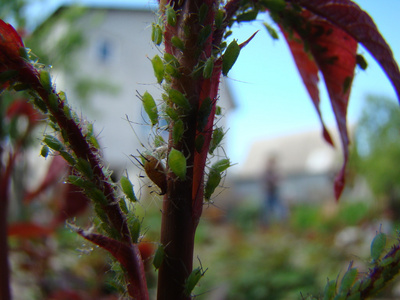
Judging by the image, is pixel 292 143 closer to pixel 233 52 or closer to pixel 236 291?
pixel 236 291

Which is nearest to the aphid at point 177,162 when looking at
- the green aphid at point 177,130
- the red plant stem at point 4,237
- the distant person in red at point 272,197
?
the green aphid at point 177,130

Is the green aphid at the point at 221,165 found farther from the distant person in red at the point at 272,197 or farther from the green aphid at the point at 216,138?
the distant person in red at the point at 272,197

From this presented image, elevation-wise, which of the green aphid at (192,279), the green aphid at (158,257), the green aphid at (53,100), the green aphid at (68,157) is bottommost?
the green aphid at (192,279)

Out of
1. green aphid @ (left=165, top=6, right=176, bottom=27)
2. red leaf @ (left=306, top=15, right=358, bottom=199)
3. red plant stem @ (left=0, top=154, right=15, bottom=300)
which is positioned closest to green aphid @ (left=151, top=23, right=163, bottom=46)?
green aphid @ (left=165, top=6, right=176, bottom=27)

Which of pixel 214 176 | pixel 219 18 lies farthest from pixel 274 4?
pixel 214 176

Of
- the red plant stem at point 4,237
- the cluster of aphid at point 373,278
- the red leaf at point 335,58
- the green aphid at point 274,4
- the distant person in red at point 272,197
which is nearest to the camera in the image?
the cluster of aphid at point 373,278

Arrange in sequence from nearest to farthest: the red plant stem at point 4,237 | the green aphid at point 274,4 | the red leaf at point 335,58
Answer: the green aphid at point 274,4 → the red leaf at point 335,58 → the red plant stem at point 4,237

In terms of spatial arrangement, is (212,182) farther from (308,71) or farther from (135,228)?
(308,71)

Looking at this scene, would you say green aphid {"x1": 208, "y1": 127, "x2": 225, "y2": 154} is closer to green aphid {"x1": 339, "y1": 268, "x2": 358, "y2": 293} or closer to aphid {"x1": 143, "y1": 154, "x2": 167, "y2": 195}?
aphid {"x1": 143, "y1": 154, "x2": 167, "y2": 195}
